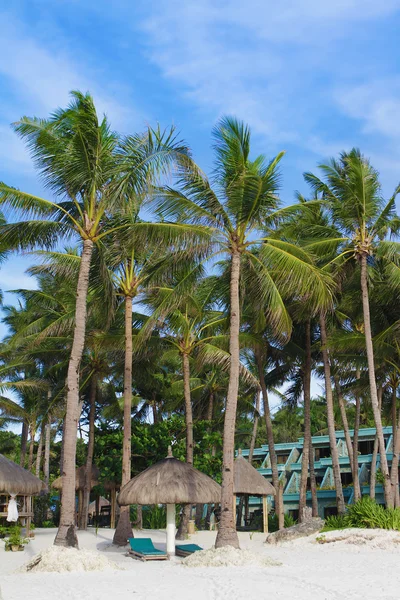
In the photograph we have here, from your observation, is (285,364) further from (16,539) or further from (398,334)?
(16,539)

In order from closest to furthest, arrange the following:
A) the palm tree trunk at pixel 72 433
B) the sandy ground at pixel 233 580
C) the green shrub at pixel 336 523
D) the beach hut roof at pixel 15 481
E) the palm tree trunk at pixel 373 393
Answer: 1. the sandy ground at pixel 233 580
2. the palm tree trunk at pixel 72 433
3. the green shrub at pixel 336 523
4. the palm tree trunk at pixel 373 393
5. the beach hut roof at pixel 15 481

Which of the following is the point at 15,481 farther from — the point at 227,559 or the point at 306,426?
the point at 306,426

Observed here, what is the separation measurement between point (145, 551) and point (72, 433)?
136 inches

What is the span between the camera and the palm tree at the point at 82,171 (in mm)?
15555

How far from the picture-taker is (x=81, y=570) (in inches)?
500

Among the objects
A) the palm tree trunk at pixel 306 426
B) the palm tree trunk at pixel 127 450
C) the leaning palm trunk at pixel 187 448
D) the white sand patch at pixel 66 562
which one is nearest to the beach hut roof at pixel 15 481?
the palm tree trunk at pixel 127 450

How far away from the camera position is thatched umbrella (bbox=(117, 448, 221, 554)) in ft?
51.8

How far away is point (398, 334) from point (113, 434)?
12.0 m

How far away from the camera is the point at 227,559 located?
1364 cm

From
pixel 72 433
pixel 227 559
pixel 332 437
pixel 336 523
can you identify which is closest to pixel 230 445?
pixel 227 559

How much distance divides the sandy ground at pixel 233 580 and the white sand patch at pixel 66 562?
26cm

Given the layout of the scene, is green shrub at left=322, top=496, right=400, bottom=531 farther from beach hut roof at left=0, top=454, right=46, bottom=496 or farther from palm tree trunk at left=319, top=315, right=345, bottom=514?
beach hut roof at left=0, top=454, right=46, bottom=496

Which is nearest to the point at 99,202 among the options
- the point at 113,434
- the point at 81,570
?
the point at 81,570

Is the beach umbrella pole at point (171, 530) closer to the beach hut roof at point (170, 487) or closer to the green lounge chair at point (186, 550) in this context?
the green lounge chair at point (186, 550)
